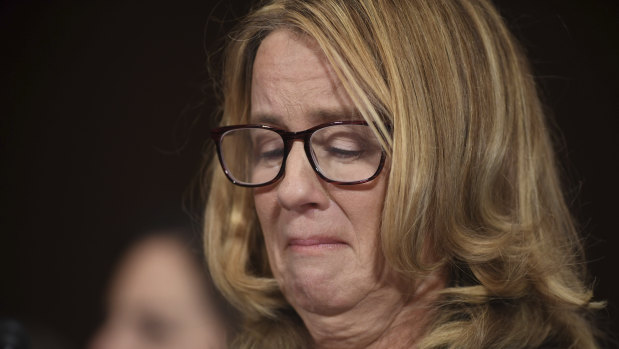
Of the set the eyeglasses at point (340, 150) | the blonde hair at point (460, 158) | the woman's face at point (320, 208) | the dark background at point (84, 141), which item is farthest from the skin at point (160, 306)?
the eyeglasses at point (340, 150)

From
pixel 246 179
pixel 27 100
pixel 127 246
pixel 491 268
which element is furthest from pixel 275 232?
pixel 27 100

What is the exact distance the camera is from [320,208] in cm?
133

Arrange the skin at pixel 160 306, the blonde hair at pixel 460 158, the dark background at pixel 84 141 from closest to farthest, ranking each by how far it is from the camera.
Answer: the blonde hair at pixel 460 158
the skin at pixel 160 306
the dark background at pixel 84 141

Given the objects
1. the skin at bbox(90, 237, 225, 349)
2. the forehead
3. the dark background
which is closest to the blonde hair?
the forehead

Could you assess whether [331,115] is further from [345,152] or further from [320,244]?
[320,244]

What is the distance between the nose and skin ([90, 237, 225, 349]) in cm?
63

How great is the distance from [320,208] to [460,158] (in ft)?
0.88

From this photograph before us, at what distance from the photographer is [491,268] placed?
4.54ft

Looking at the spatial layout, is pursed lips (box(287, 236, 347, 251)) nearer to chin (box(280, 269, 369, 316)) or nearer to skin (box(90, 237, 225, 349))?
chin (box(280, 269, 369, 316))

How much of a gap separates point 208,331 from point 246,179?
506 millimetres

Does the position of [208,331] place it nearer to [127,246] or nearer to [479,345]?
[127,246]

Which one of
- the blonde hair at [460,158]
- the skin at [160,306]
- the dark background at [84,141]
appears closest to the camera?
the blonde hair at [460,158]

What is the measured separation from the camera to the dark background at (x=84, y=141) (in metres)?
2.28

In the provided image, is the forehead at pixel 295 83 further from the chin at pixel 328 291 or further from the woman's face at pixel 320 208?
the chin at pixel 328 291
